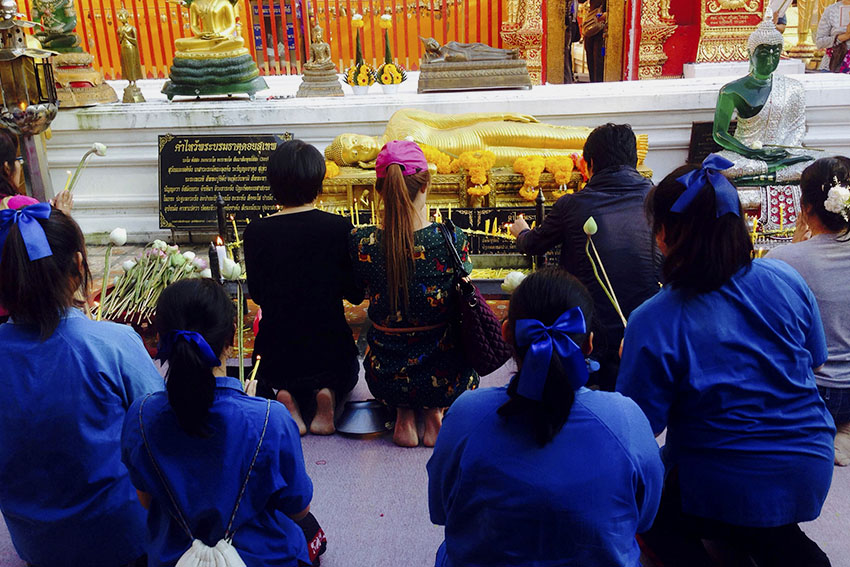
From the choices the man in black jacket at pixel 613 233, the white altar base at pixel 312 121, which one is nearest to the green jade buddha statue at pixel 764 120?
the white altar base at pixel 312 121

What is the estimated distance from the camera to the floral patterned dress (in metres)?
2.71

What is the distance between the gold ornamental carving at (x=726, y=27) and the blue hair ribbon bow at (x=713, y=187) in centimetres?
600

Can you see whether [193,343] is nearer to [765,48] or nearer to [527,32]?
[765,48]

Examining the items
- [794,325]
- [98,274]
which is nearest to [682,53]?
[98,274]

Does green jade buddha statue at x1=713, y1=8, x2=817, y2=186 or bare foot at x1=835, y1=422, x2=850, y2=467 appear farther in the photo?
green jade buddha statue at x1=713, y1=8, x2=817, y2=186

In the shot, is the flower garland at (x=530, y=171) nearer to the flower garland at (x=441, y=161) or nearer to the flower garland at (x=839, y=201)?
the flower garland at (x=441, y=161)

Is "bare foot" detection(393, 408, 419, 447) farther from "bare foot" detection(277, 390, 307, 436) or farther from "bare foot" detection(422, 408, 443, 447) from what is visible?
"bare foot" detection(277, 390, 307, 436)

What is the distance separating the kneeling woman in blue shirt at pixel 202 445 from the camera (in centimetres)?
164

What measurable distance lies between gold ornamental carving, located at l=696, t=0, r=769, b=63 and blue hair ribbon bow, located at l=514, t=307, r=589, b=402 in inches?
263

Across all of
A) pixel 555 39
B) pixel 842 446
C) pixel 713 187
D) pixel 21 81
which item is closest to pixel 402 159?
pixel 713 187

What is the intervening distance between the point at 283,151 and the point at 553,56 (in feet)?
21.4

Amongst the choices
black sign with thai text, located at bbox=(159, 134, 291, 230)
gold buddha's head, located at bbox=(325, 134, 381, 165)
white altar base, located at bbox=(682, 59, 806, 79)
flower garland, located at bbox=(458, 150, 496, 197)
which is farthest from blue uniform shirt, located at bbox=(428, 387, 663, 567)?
white altar base, located at bbox=(682, 59, 806, 79)

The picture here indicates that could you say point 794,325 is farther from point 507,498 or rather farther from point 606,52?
point 606,52

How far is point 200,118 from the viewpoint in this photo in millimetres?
5625
